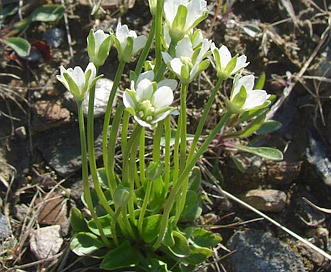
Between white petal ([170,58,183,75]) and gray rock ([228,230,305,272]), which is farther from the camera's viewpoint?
gray rock ([228,230,305,272])

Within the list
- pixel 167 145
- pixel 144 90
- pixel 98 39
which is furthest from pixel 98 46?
pixel 167 145

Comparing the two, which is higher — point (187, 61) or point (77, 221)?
point (187, 61)

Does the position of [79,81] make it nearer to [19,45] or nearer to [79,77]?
[79,77]

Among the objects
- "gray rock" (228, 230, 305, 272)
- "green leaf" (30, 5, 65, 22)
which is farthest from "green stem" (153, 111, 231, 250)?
"green leaf" (30, 5, 65, 22)

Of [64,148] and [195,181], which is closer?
[195,181]

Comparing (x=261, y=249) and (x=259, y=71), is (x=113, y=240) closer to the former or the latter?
(x=261, y=249)

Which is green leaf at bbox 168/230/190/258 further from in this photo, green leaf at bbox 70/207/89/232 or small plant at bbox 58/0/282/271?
green leaf at bbox 70/207/89/232
